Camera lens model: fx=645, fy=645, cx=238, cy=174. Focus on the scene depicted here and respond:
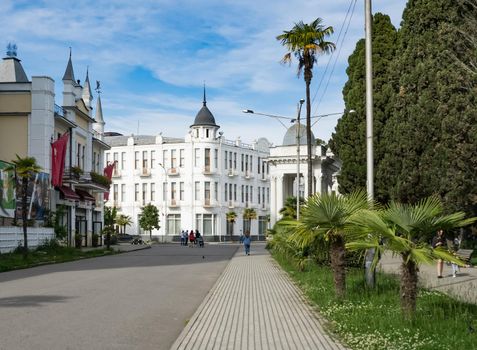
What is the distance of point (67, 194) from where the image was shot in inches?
1718

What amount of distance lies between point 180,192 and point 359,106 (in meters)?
61.6

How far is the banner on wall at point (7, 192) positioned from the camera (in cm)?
Result: 3306

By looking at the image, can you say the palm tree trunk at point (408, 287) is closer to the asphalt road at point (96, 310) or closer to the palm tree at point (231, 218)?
the asphalt road at point (96, 310)

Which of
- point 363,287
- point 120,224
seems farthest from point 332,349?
point 120,224

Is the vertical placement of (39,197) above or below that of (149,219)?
above

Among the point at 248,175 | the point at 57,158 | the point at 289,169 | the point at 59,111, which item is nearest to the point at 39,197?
the point at 57,158

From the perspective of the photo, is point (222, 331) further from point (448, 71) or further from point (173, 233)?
point (173, 233)

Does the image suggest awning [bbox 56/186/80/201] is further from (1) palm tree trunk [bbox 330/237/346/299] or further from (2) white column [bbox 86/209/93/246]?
(1) palm tree trunk [bbox 330/237/346/299]

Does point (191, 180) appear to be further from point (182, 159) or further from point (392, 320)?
point (392, 320)

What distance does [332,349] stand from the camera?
26.7 feet

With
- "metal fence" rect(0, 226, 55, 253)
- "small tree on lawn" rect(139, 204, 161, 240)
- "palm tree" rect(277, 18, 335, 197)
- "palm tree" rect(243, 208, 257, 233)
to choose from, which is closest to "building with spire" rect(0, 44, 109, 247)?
"metal fence" rect(0, 226, 55, 253)

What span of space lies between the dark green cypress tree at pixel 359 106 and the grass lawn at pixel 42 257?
15655mm

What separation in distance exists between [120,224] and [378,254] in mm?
86412

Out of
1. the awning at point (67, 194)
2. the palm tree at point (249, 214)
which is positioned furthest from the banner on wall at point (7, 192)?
the palm tree at point (249, 214)
